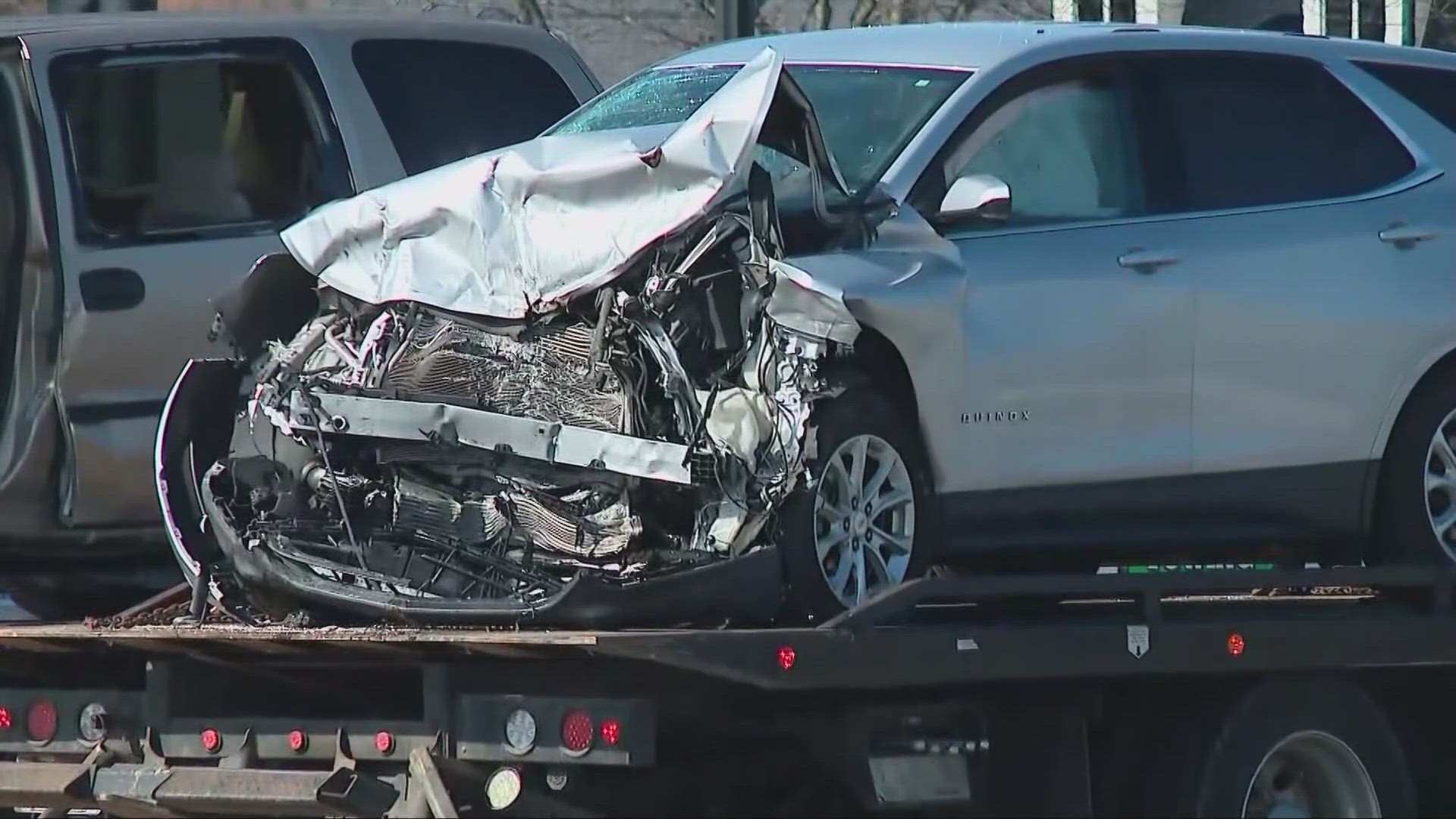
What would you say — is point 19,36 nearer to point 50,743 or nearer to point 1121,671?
point 50,743

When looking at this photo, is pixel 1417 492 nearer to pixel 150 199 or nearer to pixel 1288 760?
pixel 1288 760

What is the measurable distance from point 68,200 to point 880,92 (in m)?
2.57

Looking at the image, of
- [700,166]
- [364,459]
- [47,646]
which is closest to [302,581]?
[364,459]

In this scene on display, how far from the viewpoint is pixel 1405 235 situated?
26.5 feet

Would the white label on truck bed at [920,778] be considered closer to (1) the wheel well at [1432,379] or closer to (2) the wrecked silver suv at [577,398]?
(2) the wrecked silver suv at [577,398]

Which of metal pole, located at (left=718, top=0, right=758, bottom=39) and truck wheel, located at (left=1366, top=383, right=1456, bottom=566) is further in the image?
metal pole, located at (left=718, top=0, right=758, bottom=39)

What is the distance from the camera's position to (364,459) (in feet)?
21.9

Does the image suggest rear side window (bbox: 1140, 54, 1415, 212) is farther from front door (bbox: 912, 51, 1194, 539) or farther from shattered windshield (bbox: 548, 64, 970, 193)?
shattered windshield (bbox: 548, 64, 970, 193)

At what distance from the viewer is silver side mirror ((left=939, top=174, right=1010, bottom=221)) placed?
6.97m

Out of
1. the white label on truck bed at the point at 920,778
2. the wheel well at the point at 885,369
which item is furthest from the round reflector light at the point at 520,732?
the wheel well at the point at 885,369

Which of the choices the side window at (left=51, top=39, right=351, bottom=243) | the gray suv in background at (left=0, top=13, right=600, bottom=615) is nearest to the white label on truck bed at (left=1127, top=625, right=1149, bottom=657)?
the gray suv in background at (left=0, top=13, right=600, bottom=615)

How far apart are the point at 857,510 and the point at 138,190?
2903 millimetres

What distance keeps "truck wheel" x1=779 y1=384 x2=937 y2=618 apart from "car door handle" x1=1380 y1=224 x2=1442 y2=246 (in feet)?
6.63

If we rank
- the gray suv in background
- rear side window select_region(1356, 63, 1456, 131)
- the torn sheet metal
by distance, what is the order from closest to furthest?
the torn sheet metal → the gray suv in background → rear side window select_region(1356, 63, 1456, 131)
